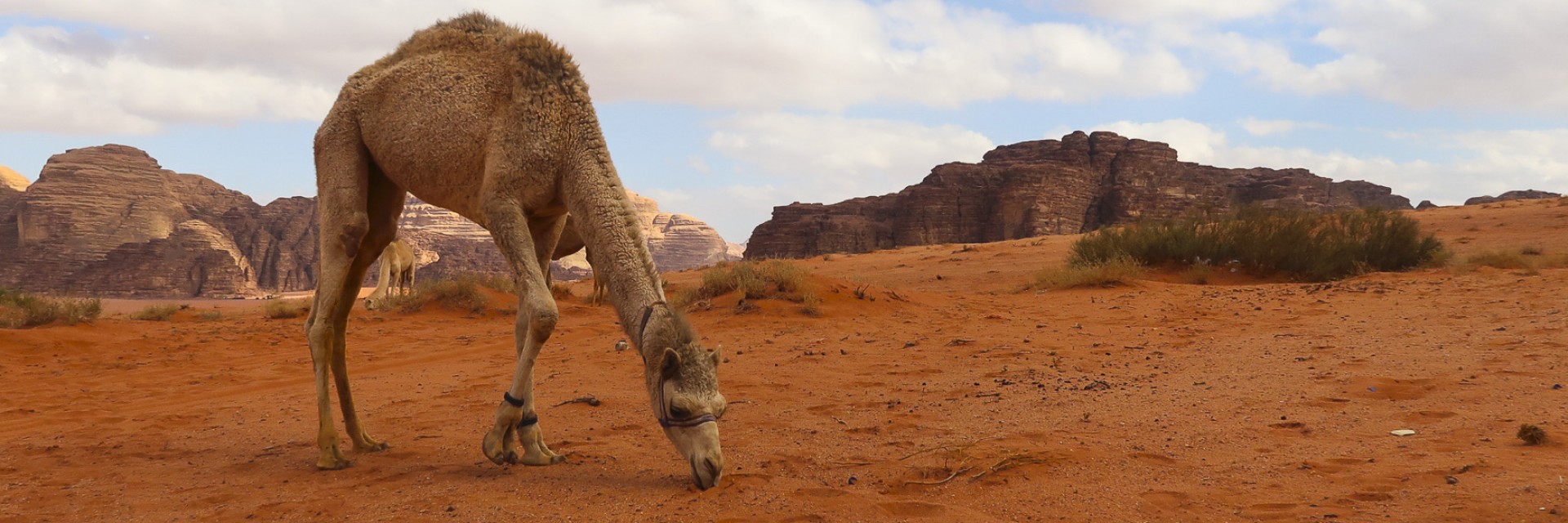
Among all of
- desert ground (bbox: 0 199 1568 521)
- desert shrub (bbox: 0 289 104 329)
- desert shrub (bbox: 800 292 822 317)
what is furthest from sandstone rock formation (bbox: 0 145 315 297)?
desert shrub (bbox: 800 292 822 317)

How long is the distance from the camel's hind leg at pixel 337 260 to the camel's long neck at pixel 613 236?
1602mm

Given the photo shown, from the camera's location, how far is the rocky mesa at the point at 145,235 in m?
57.4

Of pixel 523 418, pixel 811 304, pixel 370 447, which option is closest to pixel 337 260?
pixel 370 447

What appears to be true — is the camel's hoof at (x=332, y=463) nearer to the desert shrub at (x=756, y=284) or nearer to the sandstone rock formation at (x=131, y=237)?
the desert shrub at (x=756, y=284)

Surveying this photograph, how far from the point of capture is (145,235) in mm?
60562

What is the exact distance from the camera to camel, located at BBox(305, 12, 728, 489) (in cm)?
437

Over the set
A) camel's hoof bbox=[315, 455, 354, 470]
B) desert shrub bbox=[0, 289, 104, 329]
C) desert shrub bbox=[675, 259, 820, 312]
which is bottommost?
camel's hoof bbox=[315, 455, 354, 470]

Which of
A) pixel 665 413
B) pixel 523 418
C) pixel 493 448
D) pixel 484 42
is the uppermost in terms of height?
pixel 484 42

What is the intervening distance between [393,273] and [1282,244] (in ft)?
64.7

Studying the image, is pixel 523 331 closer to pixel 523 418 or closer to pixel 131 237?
pixel 523 418

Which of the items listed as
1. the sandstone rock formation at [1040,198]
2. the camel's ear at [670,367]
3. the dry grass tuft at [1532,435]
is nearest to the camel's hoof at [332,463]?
the camel's ear at [670,367]

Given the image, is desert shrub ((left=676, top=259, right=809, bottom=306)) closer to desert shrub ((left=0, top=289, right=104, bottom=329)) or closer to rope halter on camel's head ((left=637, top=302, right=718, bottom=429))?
rope halter on camel's head ((left=637, top=302, right=718, bottom=429))

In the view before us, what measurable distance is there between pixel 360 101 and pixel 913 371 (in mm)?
5150

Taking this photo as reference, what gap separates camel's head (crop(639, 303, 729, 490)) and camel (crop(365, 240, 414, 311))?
49.6 ft
